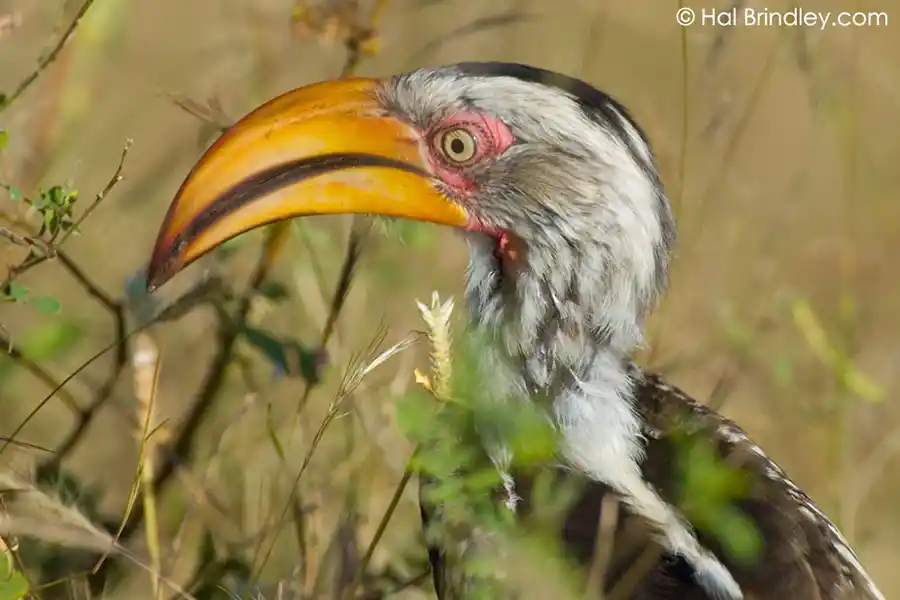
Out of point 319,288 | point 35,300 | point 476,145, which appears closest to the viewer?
point 35,300

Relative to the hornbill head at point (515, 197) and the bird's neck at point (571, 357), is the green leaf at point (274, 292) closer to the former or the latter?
the hornbill head at point (515, 197)

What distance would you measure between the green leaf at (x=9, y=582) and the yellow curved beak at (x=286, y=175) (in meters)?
0.45

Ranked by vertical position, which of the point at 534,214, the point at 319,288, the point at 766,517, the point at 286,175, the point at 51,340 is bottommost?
the point at 51,340

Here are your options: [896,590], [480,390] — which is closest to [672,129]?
[896,590]

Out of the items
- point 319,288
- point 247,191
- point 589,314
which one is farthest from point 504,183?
point 319,288

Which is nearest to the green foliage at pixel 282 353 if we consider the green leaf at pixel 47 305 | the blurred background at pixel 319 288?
the blurred background at pixel 319 288

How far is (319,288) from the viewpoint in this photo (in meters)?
2.33

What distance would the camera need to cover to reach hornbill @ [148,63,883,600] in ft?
5.03

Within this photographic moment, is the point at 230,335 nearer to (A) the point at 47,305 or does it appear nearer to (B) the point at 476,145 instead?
(A) the point at 47,305

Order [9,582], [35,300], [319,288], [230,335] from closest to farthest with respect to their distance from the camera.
Result: [9,582] < [35,300] < [230,335] < [319,288]

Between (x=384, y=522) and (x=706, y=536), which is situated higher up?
(x=706, y=536)

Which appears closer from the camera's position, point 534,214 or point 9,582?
point 9,582

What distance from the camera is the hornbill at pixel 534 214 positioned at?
60.3 inches

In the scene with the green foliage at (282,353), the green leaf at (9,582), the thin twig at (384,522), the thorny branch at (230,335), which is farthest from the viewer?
the thorny branch at (230,335)
